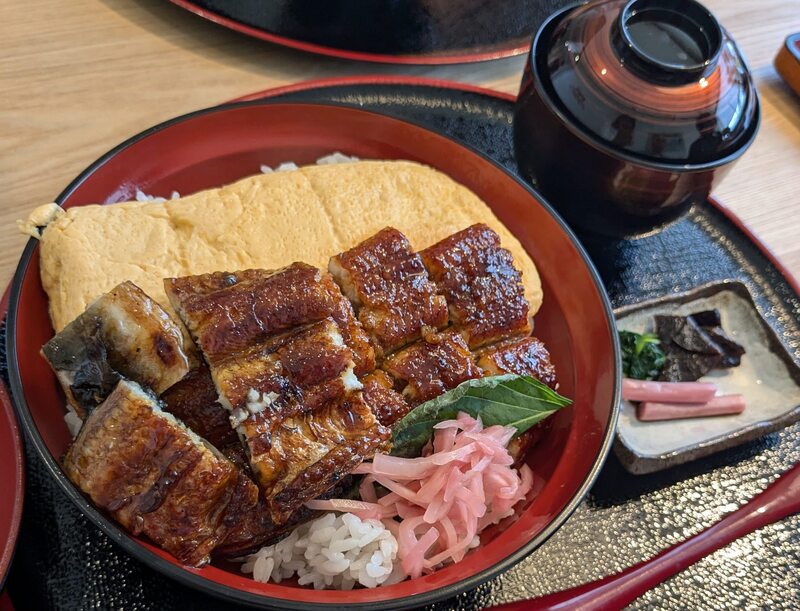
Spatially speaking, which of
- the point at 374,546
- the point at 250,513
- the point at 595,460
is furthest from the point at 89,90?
the point at 595,460

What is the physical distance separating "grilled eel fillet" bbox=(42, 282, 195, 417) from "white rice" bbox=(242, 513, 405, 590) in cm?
50

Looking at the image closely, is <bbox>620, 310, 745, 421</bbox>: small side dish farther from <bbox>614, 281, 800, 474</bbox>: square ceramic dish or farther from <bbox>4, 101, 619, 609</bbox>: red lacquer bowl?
<bbox>4, 101, 619, 609</bbox>: red lacquer bowl

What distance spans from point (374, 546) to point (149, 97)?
1.95 m

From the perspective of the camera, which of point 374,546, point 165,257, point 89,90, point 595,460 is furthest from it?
point 89,90

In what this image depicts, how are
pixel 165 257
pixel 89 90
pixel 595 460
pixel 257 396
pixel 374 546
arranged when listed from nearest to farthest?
pixel 257 396
pixel 374 546
pixel 595 460
pixel 165 257
pixel 89 90

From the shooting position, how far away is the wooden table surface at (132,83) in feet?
7.84

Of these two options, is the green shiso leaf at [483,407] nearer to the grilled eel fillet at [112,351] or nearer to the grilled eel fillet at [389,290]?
the grilled eel fillet at [389,290]

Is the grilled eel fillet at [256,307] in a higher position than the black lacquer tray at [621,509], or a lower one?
higher

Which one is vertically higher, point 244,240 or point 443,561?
point 244,240

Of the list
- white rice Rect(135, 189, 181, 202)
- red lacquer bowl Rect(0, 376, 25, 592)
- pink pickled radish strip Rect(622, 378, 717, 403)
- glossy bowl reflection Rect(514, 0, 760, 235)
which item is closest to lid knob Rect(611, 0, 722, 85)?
glossy bowl reflection Rect(514, 0, 760, 235)

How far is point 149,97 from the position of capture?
2.61m

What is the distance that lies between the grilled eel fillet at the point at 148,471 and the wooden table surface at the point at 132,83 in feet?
3.80

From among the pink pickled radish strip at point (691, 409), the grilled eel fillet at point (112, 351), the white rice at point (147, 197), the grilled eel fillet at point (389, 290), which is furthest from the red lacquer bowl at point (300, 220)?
the grilled eel fillet at point (389, 290)

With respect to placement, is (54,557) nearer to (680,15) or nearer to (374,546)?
(374,546)
